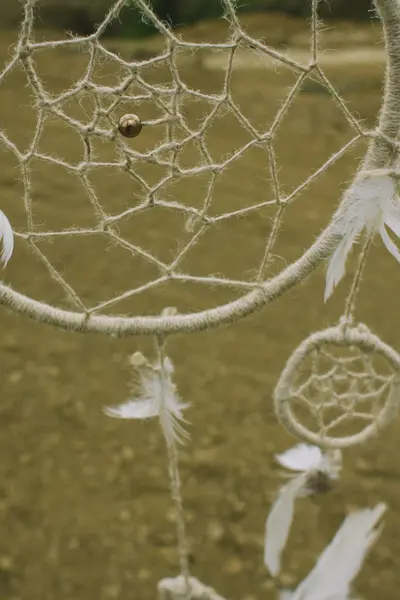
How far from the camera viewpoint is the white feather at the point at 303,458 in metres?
0.64

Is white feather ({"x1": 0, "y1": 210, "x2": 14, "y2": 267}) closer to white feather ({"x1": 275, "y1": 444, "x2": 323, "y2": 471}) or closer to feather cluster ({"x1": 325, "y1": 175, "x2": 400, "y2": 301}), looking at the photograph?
feather cluster ({"x1": 325, "y1": 175, "x2": 400, "y2": 301})

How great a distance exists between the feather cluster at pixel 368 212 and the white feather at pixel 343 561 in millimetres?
196

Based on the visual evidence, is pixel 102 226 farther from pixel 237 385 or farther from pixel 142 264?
pixel 142 264

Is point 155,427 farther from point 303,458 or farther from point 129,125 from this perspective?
point 129,125

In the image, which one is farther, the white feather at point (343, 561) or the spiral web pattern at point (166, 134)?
the white feather at point (343, 561)

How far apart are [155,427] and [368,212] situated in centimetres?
61

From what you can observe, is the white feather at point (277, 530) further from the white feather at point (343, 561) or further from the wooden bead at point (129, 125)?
the wooden bead at point (129, 125)

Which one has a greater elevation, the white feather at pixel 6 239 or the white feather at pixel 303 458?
the white feather at pixel 6 239

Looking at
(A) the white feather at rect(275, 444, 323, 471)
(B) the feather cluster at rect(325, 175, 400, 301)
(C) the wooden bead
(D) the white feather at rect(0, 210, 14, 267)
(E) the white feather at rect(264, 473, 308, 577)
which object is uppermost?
(C) the wooden bead

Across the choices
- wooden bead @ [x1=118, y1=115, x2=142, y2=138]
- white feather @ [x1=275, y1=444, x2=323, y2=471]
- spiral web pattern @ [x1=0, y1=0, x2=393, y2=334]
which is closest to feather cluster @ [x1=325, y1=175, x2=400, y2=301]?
spiral web pattern @ [x1=0, y1=0, x2=393, y2=334]

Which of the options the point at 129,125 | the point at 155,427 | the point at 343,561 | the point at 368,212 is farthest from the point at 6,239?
the point at 155,427

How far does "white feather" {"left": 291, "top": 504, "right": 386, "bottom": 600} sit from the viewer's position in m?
0.48

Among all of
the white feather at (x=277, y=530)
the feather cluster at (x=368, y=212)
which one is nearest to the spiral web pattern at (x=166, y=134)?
the feather cluster at (x=368, y=212)

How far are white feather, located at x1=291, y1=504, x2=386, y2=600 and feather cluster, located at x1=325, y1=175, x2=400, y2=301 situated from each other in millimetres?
196
